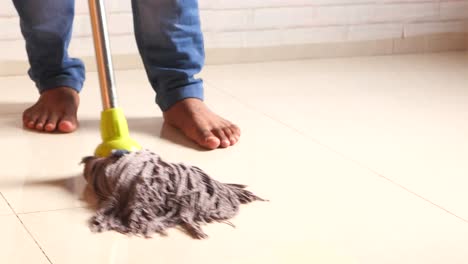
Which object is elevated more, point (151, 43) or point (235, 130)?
point (151, 43)

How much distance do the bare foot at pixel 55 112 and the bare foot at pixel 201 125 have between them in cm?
20

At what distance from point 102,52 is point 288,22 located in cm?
133

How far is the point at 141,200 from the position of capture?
125 cm

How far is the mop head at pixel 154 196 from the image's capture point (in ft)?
4.06

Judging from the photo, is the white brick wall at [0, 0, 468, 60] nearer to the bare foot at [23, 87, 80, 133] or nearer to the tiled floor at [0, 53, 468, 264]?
the tiled floor at [0, 53, 468, 264]

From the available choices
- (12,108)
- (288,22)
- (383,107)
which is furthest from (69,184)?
(288,22)

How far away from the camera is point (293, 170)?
1.53 metres

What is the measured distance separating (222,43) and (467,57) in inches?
31.2

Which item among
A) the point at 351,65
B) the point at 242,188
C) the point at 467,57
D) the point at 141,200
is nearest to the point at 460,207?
the point at 242,188

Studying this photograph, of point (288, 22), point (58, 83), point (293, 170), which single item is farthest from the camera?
point (288, 22)

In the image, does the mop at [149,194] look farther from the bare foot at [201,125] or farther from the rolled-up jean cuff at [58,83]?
the rolled-up jean cuff at [58,83]

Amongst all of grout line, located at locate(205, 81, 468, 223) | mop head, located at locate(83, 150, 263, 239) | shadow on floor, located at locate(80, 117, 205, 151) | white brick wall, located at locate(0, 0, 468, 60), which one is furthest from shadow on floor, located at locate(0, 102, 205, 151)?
white brick wall, located at locate(0, 0, 468, 60)

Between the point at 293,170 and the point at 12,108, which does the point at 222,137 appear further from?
the point at 12,108

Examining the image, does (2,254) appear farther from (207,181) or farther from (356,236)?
(356,236)
